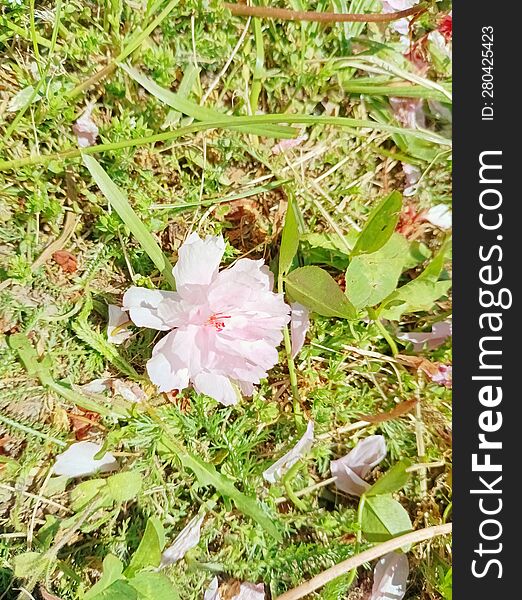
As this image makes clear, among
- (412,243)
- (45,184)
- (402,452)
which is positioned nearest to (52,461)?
(45,184)

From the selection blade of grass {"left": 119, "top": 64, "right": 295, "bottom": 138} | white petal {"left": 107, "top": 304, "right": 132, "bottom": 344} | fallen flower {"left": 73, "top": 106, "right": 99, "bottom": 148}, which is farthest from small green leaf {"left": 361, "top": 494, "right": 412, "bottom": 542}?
fallen flower {"left": 73, "top": 106, "right": 99, "bottom": 148}

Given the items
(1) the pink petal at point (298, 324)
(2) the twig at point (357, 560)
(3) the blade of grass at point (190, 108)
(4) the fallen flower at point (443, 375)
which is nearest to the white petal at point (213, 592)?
(2) the twig at point (357, 560)

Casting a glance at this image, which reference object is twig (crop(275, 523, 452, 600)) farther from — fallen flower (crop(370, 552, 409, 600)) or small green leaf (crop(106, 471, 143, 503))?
small green leaf (crop(106, 471, 143, 503))

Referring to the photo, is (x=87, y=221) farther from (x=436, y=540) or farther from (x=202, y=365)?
(x=436, y=540)

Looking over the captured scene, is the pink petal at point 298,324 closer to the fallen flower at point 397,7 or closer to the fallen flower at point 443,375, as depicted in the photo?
the fallen flower at point 443,375

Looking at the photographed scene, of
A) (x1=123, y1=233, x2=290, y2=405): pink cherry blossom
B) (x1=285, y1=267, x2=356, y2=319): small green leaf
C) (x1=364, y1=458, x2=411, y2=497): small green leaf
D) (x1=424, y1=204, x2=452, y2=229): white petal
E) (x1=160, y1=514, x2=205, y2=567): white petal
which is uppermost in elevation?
(x1=424, y1=204, x2=452, y2=229): white petal

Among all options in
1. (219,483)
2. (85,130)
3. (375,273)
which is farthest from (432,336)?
(85,130)

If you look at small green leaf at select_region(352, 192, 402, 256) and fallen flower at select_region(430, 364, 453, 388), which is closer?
small green leaf at select_region(352, 192, 402, 256)
